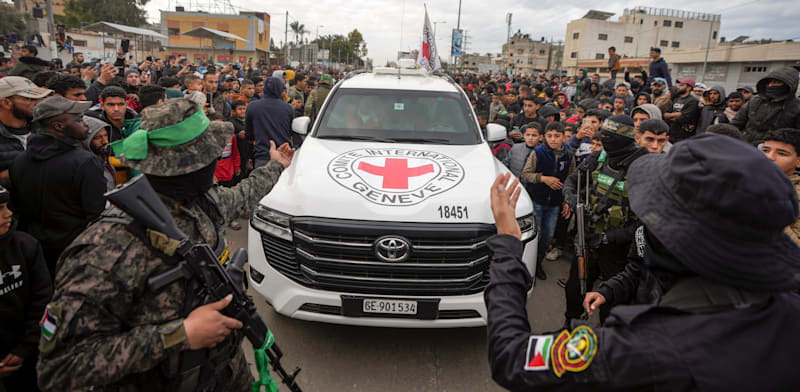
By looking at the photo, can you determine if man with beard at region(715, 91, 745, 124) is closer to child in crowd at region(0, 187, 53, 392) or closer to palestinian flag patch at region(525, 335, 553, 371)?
palestinian flag patch at region(525, 335, 553, 371)

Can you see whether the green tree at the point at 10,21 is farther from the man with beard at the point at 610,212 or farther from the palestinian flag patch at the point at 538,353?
the palestinian flag patch at the point at 538,353

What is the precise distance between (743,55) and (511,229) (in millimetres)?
39938

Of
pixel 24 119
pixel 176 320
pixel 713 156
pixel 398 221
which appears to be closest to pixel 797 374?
pixel 713 156

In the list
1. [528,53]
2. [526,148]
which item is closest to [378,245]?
[526,148]

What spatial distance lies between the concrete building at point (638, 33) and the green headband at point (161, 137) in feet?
204

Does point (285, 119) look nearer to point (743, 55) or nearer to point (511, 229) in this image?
point (511, 229)

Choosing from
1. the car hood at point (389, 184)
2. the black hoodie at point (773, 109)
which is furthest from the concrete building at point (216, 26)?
the car hood at point (389, 184)

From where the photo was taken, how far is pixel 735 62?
105ft

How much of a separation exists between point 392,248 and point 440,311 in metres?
0.56

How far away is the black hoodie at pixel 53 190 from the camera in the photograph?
7.93 feet

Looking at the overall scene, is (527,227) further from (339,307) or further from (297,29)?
(297,29)

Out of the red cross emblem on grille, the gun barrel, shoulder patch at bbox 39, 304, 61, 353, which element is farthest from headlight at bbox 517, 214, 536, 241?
shoulder patch at bbox 39, 304, 61, 353

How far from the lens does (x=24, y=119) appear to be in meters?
3.21

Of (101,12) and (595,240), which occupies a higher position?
(101,12)
